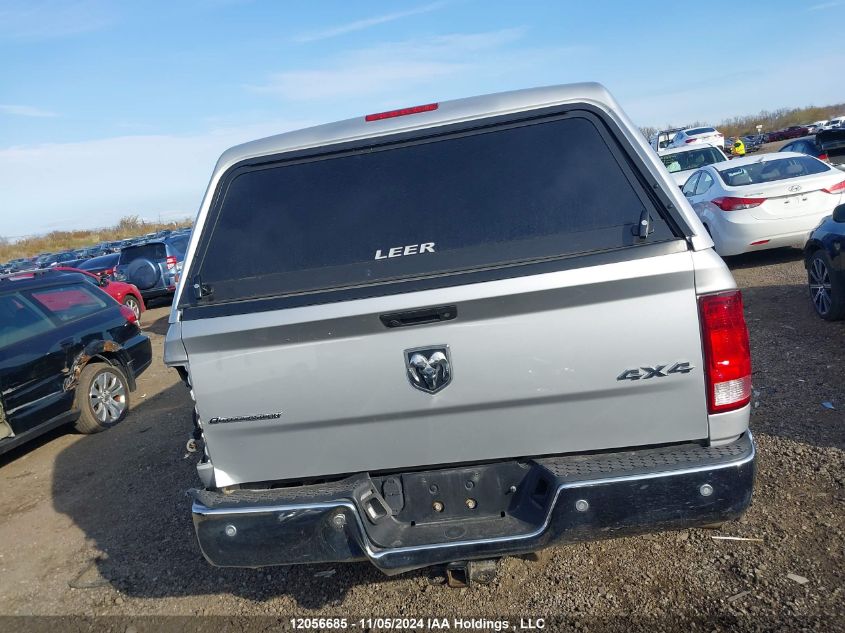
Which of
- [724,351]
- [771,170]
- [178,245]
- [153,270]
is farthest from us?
[178,245]

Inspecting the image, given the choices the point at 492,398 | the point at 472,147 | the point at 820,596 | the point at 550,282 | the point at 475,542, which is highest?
the point at 472,147

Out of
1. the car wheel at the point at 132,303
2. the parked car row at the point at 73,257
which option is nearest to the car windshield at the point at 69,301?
the car wheel at the point at 132,303

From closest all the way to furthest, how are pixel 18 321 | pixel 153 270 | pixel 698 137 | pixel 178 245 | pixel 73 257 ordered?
pixel 18 321 → pixel 153 270 → pixel 178 245 → pixel 698 137 → pixel 73 257

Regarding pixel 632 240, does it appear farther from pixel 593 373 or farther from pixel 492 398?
pixel 492 398

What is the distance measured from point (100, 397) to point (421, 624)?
5167 mm

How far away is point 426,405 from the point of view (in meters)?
2.61

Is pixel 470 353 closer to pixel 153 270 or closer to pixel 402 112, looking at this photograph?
pixel 402 112

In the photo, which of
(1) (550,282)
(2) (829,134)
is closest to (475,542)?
(1) (550,282)

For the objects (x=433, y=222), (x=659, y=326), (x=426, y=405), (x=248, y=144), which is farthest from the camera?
(x=248, y=144)

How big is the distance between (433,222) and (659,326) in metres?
1.00

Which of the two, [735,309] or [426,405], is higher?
[735,309]

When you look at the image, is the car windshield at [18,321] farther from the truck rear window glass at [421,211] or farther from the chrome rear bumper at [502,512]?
the chrome rear bumper at [502,512]

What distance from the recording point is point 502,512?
104 inches

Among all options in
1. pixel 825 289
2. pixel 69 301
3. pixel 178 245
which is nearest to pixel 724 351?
pixel 825 289
